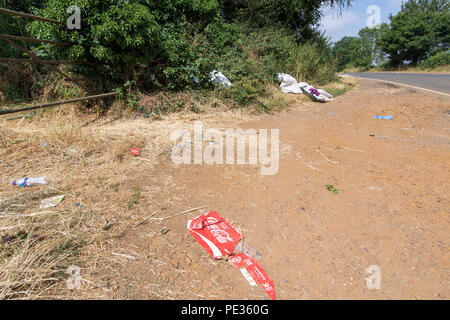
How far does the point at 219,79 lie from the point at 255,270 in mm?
4766

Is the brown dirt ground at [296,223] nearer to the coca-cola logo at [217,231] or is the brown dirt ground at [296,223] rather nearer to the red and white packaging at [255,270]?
the red and white packaging at [255,270]

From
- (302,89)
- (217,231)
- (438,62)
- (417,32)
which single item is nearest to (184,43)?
(302,89)

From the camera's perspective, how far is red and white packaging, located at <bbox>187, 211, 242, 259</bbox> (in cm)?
157

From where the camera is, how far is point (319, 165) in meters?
2.78

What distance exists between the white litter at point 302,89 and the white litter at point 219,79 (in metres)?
2.30

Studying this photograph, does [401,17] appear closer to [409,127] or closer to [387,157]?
[409,127]

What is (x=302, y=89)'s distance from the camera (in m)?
6.79

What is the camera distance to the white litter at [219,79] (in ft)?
17.2

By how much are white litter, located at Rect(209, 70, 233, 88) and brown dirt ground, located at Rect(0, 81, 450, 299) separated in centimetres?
273

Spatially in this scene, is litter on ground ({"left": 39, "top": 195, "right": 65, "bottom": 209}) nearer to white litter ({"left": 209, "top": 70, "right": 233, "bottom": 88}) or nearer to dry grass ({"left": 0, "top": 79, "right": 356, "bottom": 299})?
dry grass ({"left": 0, "top": 79, "right": 356, "bottom": 299})

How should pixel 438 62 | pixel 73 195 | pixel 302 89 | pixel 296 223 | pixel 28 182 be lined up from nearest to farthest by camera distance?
1. pixel 296 223
2. pixel 73 195
3. pixel 28 182
4. pixel 302 89
5. pixel 438 62

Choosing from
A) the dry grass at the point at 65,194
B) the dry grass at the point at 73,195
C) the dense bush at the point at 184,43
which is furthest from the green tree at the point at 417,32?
the dry grass at the point at 65,194

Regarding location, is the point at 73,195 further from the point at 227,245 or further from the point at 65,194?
the point at 227,245

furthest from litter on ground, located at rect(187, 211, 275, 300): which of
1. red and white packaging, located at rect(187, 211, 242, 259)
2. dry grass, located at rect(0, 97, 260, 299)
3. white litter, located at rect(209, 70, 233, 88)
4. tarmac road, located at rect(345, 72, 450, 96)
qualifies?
tarmac road, located at rect(345, 72, 450, 96)
